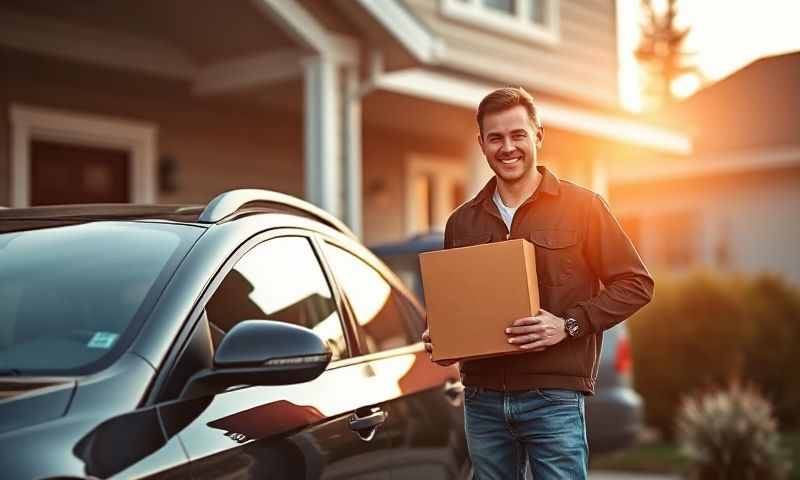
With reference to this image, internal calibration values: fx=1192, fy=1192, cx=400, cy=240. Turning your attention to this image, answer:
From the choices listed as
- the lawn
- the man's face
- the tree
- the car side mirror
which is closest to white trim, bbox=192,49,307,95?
the lawn

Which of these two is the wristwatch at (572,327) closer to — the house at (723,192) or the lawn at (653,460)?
the lawn at (653,460)

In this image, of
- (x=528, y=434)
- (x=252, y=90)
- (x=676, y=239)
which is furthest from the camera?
(x=676, y=239)

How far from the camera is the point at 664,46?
59.2m

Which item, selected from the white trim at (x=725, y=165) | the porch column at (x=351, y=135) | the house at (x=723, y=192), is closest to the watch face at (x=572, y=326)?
the porch column at (x=351, y=135)

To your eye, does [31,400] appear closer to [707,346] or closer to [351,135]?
[351,135]

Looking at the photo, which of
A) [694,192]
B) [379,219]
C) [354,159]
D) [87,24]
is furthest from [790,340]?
[694,192]

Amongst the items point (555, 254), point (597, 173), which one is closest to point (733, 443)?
point (555, 254)

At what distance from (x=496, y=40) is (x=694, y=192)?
13.8m

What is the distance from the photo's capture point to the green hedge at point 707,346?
534 inches

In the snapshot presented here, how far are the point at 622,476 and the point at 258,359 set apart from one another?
810cm

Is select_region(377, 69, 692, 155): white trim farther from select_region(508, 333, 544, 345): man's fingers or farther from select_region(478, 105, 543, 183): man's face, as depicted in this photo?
select_region(508, 333, 544, 345): man's fingers

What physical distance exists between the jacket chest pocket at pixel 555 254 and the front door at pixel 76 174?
24.7 feet

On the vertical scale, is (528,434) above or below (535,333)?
below

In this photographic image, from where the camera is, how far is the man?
360cm
